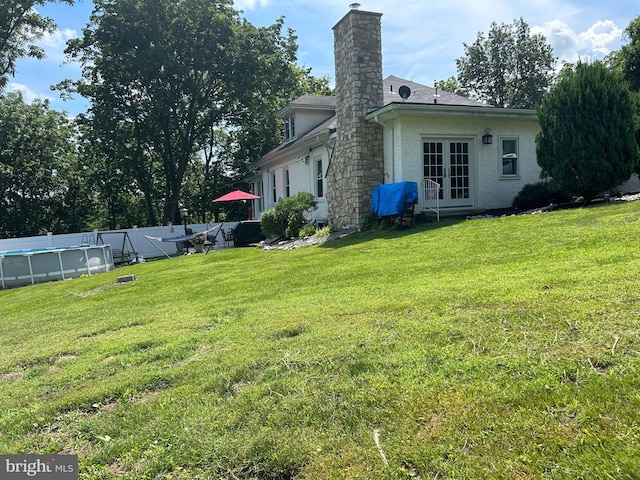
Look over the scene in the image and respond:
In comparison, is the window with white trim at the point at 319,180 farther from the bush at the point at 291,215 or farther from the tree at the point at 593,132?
the tree at the point at 593,132

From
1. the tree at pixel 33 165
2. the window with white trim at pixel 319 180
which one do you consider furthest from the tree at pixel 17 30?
the window with white trim at pixel 319 180

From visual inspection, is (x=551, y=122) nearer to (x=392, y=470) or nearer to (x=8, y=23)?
(x=392, y=470)

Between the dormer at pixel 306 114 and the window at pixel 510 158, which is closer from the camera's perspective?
the window at pixel 510 158

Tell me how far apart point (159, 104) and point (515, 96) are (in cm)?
2446

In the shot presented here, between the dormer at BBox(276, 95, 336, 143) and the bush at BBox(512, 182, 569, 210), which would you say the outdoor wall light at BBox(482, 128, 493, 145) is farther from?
the dormer at BBox(276, 95, 336, 143)

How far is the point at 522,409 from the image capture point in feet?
6.11

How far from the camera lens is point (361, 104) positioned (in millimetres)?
11477

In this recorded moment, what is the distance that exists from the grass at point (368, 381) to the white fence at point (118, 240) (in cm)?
1544

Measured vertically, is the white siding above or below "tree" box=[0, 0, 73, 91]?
below

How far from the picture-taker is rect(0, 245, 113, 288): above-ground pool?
43.7ft

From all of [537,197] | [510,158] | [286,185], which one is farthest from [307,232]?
[286,185]

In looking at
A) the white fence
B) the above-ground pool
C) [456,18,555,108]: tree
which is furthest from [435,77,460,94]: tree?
the above-ground pool

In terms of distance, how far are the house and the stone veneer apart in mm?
24

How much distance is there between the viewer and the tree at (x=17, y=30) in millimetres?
19672
